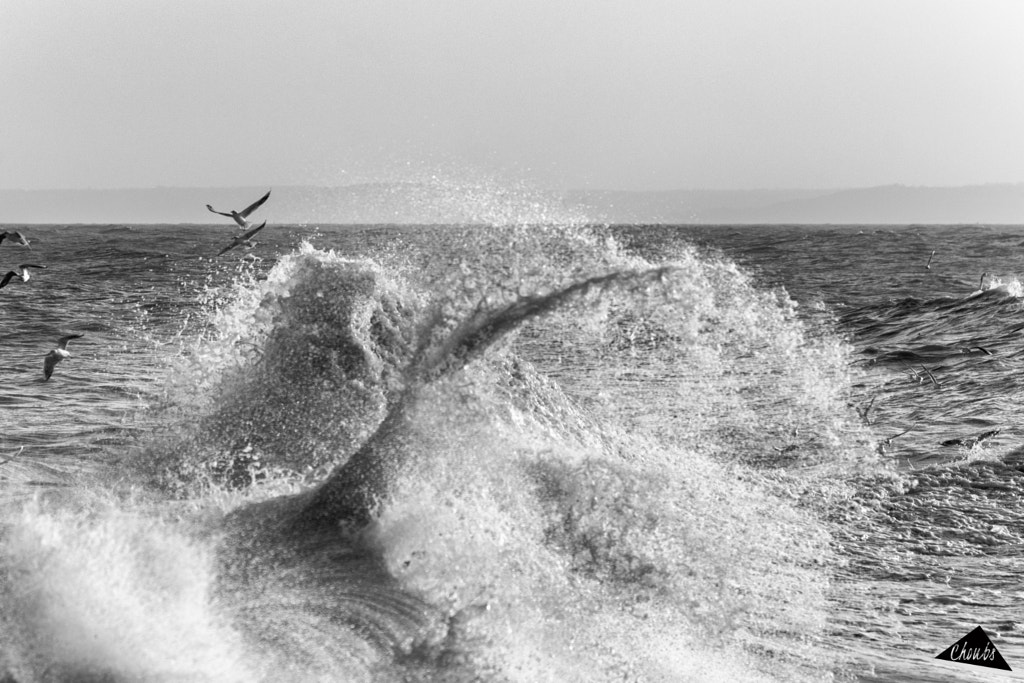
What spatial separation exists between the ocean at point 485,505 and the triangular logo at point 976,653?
18cm

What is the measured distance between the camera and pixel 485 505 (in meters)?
7.66

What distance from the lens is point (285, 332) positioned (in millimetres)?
10508

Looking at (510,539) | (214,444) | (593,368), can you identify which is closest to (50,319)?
(593,368)

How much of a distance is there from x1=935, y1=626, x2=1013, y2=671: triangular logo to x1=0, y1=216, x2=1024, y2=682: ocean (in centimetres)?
18

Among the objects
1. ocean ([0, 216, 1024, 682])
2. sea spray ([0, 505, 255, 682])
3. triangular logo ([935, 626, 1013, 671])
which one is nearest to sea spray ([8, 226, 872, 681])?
ocean ([0, 216, 1024, 682])

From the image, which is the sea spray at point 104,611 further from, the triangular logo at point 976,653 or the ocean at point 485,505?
the triangular logo at point 976,653

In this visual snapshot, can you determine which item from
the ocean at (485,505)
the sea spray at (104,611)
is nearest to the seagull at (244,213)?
the ocean at (485,505)

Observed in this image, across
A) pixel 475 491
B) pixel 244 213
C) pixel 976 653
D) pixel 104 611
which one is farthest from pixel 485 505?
pixel 244 213

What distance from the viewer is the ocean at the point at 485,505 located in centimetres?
618

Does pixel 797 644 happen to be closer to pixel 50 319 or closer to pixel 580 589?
pixel 580 589

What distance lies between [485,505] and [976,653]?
3524 millimetres

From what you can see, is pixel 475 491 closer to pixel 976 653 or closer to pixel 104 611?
pixel 104 611

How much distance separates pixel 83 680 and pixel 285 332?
17.6 ft

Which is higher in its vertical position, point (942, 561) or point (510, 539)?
point (510, 539)
